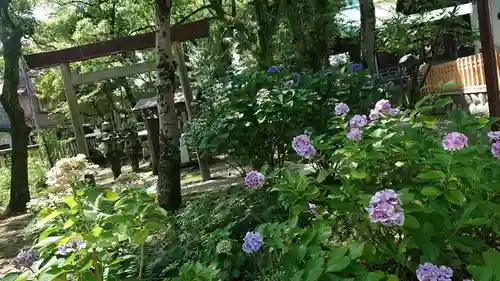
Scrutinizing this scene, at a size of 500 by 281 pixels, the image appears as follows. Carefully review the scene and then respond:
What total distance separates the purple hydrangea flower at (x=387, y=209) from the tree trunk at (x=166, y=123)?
403cm

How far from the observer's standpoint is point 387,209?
159 cm


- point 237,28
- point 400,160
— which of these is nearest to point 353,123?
point 400,160

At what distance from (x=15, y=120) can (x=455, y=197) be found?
336 inches

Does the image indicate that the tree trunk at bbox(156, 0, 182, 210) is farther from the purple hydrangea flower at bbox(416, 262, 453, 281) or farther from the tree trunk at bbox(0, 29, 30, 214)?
the tree trunk at bbox(0, 29, 30, 214)

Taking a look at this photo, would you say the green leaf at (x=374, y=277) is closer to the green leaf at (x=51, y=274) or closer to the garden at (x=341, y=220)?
the garden at (x=341, y=220)

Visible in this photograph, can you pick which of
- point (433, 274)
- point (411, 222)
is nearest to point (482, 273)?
point (433, 274)

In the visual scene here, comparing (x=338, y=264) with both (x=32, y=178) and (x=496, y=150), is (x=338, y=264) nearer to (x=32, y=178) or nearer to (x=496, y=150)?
(x=496, y=150)

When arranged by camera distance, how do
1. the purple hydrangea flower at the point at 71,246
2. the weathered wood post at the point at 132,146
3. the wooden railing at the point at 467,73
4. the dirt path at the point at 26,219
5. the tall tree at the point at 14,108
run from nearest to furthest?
1. the purple hydrangea flower at the point at 71,246
2. the dirt path at the point at 26,219
3. the tall tree at the point at 14,108
4. the wooden railing at the point at 467,73
5. the weathered wood post at the point at 132,146

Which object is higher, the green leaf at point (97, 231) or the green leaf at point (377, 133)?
the green leaf at point (377, 133)

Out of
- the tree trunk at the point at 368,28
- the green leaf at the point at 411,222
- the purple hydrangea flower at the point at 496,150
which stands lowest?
the green leaf at the point at 411,222

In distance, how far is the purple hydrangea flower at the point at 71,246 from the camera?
2.18m

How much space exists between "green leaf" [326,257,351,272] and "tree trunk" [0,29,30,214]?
26.5 feet

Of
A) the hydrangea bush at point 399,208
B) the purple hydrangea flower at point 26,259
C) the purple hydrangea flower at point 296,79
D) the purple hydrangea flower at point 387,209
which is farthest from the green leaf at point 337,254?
the purple hydrangea flower at point 296,79

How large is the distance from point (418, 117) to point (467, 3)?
574 inches
